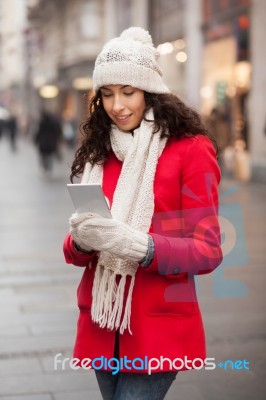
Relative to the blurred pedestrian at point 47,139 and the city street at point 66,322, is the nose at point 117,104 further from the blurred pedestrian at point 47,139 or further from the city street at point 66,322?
the blurred pedestrian at point 47,139

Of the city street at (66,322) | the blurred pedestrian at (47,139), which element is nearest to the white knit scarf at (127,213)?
the city street at (66,322)

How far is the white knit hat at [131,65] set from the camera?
286cm

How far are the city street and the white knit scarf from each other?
824 mm

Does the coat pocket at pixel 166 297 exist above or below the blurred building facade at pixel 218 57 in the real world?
above

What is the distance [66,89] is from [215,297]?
3544 centimetres

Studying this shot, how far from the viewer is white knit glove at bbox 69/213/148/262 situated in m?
2.62

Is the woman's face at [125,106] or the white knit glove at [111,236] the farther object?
the woman's face at [125,106]

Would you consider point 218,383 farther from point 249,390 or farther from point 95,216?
point 95,216

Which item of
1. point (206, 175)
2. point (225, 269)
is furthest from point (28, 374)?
point (225, 269)

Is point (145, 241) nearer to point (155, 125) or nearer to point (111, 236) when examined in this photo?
point (111, 236)

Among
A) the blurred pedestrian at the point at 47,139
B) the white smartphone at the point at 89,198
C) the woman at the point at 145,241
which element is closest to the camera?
the white smartphone at the point at 89,198

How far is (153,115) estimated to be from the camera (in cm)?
288

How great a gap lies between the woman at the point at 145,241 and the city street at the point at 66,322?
0.78 m

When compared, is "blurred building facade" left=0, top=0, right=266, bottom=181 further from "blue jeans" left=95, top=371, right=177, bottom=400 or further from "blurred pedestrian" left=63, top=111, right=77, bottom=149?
"blue jeans" left=95, top=371, right=177, bottom=400
